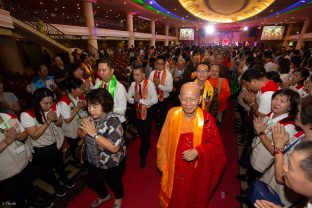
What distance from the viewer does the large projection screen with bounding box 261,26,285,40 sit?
27397mm

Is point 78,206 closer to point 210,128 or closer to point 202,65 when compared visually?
point 210,128

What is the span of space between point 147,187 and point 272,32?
34.7 metres

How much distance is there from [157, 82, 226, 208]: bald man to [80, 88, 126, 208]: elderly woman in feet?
1.80

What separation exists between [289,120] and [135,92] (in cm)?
234

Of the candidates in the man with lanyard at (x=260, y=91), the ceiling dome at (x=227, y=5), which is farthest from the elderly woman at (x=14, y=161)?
the ceiling dome at (x=227, y=5)

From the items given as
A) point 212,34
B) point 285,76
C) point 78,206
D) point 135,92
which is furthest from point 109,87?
point 212,34

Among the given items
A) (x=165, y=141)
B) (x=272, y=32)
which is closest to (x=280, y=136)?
(x=165, y=141)

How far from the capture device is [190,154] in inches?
71.4

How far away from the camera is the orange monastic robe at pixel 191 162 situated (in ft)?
6.41

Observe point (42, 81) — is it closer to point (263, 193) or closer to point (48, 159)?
point (48, 159)

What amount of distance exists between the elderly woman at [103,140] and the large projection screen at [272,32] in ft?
112

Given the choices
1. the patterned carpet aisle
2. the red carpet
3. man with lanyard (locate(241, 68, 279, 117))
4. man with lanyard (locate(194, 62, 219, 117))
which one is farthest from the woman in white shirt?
man with lanyard (locate(241, 68, 279, 117))

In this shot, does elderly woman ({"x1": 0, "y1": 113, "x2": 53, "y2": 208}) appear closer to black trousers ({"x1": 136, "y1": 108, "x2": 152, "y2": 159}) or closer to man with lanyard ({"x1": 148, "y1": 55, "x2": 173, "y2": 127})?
black trousers ({"x1": 136, "y1": 108, "x2": 152, "y2": 159})

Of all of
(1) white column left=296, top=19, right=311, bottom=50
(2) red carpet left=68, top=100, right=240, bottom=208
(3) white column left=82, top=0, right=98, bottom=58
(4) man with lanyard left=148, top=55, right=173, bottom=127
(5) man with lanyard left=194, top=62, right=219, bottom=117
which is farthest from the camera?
(1) white column left=296, top=19, right=311, bottom=50
